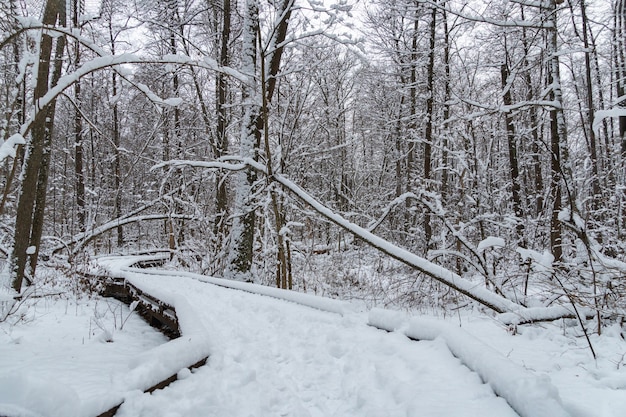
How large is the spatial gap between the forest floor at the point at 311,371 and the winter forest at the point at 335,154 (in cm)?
30

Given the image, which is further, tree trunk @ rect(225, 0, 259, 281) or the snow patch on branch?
→ tree trunk @ rect(225, 0, 259, 281)

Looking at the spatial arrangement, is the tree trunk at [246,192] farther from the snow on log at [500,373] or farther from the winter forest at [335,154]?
the snow on log at [500,373]

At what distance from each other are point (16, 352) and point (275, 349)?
7.72 feet

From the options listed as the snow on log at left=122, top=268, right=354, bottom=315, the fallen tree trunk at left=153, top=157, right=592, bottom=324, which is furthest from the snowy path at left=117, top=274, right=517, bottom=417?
the fallen tree trunk at left=153, top=157, right=592, bottom=324

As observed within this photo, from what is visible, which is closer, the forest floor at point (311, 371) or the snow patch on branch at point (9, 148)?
the forest floor at point (311, 371)

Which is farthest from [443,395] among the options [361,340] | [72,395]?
[72,395]

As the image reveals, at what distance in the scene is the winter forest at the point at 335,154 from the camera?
11.7 feet

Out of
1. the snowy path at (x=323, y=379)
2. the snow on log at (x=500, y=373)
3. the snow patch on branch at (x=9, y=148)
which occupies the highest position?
the snow patch on branch at (x=9, y=148)

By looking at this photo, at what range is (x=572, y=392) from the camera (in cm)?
204

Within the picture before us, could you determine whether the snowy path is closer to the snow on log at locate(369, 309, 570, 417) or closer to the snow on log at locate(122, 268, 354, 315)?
the snow on log at locate(369, 309, 570, 417)

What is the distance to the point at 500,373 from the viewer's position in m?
2.09

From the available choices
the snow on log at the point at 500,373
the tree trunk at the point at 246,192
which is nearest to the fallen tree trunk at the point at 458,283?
the tree trunk at the point at 246,192

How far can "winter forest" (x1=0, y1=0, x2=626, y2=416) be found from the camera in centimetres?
357

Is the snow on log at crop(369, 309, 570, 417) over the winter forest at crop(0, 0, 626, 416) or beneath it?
beneath
